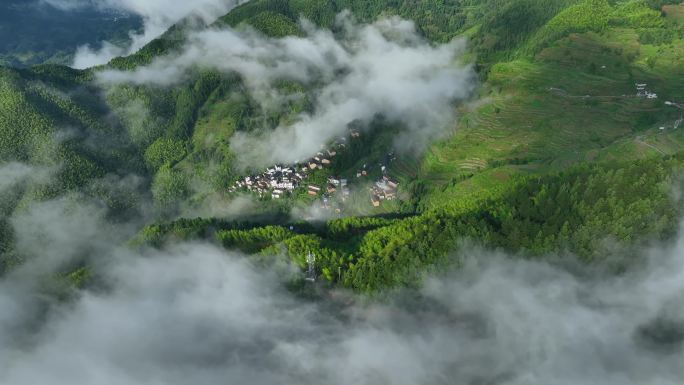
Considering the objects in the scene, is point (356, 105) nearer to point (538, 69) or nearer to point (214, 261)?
point (538, 69)

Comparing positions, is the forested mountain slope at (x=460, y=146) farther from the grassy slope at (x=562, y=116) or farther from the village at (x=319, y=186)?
the village at (x=319, y=186)

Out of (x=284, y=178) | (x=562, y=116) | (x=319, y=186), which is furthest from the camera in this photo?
(x=284, y=178)

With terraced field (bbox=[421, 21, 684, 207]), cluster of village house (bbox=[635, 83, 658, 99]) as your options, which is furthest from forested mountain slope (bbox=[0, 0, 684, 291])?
cluster of village house (bbox=[635, 83, 658, 99])

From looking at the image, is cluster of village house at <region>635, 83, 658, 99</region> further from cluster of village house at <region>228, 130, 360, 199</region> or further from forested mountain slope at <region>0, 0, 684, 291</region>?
cluster of village house at <region>228, 130, 360, 199</region>

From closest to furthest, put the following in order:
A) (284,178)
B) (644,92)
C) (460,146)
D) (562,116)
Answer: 1. (562,116)
2. (460,146)
3. (644,92)
4. (284,178)

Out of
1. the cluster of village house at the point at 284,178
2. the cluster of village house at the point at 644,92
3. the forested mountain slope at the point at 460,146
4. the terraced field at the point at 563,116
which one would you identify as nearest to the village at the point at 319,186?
the cluster of village house at the point at 284,178

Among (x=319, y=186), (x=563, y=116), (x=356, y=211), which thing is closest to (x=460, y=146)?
(x=563, y=116)

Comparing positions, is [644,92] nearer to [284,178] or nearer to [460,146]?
[460,146]
